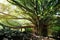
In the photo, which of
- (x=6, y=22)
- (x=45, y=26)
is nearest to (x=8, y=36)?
(x=6, y=22)

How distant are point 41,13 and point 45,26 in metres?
0.54

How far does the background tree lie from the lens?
5945mm

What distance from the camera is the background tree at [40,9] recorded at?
595 cm

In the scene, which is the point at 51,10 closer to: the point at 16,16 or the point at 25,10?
the point at 25,10

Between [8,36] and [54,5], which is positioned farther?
[54,5]

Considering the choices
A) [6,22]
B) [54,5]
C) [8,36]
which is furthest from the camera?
[6,22]

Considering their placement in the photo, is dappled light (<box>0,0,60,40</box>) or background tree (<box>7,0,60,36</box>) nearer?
dappled light (<box>0,0,60,40</box>)

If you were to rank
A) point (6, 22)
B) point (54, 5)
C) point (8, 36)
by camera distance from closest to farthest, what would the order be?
point (8, 36) → point (54, 5) → point (6, 22)

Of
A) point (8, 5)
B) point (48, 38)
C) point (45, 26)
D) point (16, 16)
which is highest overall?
point (8, 5)

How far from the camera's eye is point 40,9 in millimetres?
6023

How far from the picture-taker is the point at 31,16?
6.30 meters

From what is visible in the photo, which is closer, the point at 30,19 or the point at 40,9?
the point at 40,9

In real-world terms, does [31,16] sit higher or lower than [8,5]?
lower

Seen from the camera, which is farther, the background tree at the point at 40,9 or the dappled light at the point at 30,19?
the background tree at the point at 40,9
